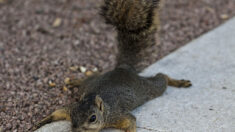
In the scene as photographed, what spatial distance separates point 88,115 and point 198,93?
61.6 inches

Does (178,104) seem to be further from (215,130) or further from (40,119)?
(40,119)

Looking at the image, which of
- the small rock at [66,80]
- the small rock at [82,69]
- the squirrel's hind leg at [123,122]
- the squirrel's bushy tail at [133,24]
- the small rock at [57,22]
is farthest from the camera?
the small rock at [57,22]

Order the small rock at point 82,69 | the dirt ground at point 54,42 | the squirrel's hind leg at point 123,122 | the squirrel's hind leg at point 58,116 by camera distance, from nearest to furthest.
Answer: the squirrel's hind leg at point 123,122 < the squirrel's hind leg at point 58,116 < the dirt ground at point 54,42 < the small rock at point 82,69

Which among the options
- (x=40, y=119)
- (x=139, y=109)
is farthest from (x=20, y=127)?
(x=139, y=109)

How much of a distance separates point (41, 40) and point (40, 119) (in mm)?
2046

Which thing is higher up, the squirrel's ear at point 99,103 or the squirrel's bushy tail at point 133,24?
the squirrel's bushy tail at point 133,24

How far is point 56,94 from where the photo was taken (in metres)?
3.85

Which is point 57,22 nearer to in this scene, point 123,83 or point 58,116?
point 123,83

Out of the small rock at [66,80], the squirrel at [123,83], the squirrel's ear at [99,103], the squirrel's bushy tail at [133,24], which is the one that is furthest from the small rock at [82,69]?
the squirrel's ear at [99,103]

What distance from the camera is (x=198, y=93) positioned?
12.3 feet

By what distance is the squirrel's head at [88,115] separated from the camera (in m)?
2.66

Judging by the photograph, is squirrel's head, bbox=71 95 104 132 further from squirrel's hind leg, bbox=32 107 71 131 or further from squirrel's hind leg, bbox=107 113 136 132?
squirrel's hind leg, bbox=32 107 71 131

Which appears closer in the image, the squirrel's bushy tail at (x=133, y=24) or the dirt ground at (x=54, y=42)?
the squirrel's bushy tail at (x=133, y=24)

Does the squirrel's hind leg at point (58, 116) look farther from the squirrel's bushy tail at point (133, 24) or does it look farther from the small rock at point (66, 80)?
the squirrel's bushy tail at point (133, 24)
